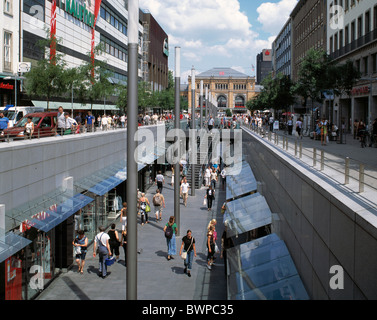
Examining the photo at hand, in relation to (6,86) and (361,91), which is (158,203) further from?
(361,91)

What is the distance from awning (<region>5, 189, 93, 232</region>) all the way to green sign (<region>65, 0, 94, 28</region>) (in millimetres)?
29413

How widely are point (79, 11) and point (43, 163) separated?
3432 cm

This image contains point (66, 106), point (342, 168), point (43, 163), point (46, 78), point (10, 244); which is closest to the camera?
point (342, 168)

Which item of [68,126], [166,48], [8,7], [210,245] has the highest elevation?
[166,48]

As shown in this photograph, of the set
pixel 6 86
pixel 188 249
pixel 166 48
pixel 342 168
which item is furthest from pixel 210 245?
pixel 166 48

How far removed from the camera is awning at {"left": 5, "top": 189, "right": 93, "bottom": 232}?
1238 centimetres

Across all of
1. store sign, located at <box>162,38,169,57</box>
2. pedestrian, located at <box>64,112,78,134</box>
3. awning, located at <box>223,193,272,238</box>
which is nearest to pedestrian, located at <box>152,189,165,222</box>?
awning, located at <box>223,193,272,238</box>

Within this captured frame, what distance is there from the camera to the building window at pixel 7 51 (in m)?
30.7

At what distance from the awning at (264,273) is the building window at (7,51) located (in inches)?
838

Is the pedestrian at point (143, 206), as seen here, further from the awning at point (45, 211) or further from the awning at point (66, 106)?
the awning at point (66, 106)

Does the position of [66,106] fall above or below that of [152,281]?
above

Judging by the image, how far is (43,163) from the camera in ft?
48.2
